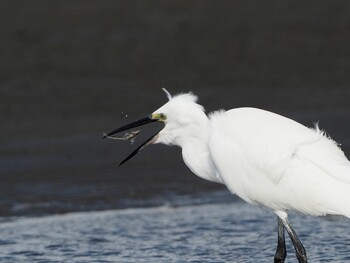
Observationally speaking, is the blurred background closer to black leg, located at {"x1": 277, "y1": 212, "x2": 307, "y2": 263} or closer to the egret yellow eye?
black leg, located at {"x1": 277, "y1": 212, "x2": 307, "y2": 263}

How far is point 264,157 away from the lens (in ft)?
24.5

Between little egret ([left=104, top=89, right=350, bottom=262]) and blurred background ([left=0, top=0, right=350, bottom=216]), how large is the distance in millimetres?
2863

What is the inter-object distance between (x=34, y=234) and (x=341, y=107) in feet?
16.9

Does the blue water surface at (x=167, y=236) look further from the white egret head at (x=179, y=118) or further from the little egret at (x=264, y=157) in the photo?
the white egret head at (x=179, y=118)

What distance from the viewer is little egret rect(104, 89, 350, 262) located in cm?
736

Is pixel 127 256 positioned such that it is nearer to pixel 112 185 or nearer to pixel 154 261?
pixel 154 261

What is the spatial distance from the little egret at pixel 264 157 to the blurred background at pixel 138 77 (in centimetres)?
286

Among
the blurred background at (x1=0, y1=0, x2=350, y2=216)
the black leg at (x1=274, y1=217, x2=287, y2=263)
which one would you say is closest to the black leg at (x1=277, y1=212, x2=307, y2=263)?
the black leg at (x1=274, y1=217, x2=287, y2=263)

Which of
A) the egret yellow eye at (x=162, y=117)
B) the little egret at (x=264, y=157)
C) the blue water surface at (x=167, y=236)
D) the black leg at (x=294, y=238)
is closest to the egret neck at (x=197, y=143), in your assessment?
the little egret at (x=264, y=157)

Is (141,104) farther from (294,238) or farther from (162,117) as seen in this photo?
(294,238)

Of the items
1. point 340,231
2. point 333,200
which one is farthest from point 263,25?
point 333,200

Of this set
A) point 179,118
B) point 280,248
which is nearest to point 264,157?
point 179,118

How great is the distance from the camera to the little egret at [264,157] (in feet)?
24.2

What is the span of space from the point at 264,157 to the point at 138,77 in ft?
21.7
